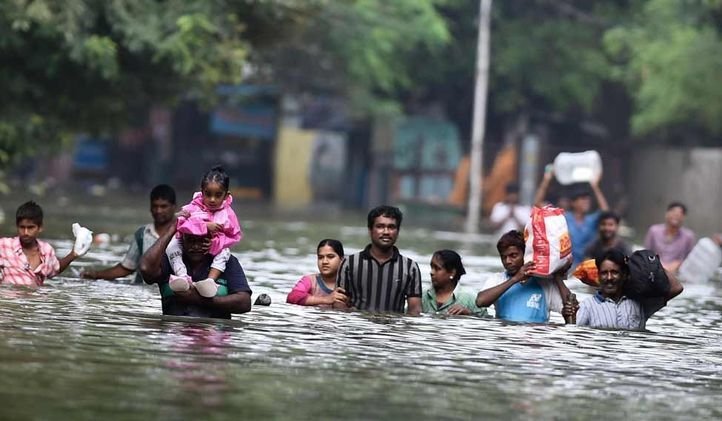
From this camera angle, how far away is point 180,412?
8.42 meters

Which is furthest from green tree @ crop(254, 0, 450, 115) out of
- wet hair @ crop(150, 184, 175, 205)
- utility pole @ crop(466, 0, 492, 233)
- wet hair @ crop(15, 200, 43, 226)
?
wet hair @ crop(15, 200, 43, 226)

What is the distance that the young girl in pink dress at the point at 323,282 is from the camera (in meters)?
14.2

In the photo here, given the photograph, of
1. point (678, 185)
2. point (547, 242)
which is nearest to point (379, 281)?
point (547, 242)

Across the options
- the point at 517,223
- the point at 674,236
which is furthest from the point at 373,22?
the point at 674,236

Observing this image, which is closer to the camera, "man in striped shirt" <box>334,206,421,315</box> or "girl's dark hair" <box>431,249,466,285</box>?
"man in striped shirt" <box>334,206,421,315</box>

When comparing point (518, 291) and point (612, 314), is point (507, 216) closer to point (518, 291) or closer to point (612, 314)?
point (518, 291)

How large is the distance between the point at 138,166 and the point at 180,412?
178 ft

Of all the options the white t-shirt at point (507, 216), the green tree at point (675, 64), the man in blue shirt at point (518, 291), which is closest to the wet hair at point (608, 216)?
the man in blue shirt at point (518, 291)

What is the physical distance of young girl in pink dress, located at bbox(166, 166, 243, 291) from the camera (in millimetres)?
11852

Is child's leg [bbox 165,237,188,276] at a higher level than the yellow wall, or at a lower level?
lower

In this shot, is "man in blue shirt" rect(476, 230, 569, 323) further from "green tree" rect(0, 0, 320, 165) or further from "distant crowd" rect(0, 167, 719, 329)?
"green tree" rect(0, 0, 320, 165)

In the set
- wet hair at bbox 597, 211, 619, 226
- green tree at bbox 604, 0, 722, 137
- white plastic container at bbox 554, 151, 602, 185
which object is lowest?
wet hair at bbox 597, 211, 619, 226

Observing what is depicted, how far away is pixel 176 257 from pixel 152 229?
3688 millimetres

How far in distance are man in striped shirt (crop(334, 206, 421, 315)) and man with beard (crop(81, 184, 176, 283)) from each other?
7.28 ft
